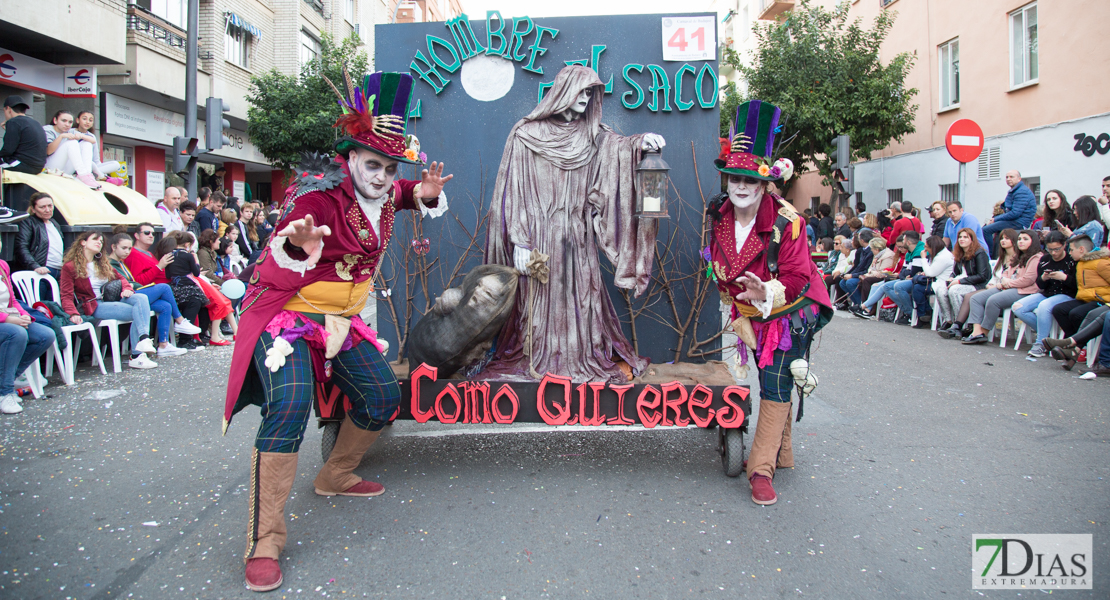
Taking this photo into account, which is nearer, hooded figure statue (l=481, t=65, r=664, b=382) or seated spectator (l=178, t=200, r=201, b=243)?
hooded figure statue (l=481, t=65, r=664, b=382)

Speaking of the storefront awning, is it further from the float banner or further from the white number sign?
the white number sign

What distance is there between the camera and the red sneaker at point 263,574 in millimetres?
2748

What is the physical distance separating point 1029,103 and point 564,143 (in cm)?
1209

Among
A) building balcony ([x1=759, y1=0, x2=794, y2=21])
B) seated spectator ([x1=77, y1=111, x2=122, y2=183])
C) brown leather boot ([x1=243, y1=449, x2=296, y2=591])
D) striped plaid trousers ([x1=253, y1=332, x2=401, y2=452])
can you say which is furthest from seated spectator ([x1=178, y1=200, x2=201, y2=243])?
building balcony ([x1=759, y1=0, x2=794, y2=21])

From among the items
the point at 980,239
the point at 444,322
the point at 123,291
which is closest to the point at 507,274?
the point at 444,322

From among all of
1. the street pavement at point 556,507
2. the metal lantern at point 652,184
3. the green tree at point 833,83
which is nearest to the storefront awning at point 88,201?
the street pavement at point 556,507

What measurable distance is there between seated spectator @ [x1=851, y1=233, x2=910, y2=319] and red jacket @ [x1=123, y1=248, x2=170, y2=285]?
911 cm

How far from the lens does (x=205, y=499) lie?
364 centimetres

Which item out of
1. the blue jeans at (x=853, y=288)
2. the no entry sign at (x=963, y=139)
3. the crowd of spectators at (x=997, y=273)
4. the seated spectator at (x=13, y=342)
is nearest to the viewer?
the seated spectator at (x=13, y=342)

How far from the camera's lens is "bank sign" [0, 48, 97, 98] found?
35.6 feet

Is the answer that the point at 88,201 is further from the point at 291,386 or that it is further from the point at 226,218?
the point at 291,386

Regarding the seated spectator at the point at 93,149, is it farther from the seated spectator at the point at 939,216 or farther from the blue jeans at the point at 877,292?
the seated spectator at the point at 939,216

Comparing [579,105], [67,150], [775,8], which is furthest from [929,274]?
[775,8]

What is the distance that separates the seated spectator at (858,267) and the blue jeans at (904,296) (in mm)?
1207
